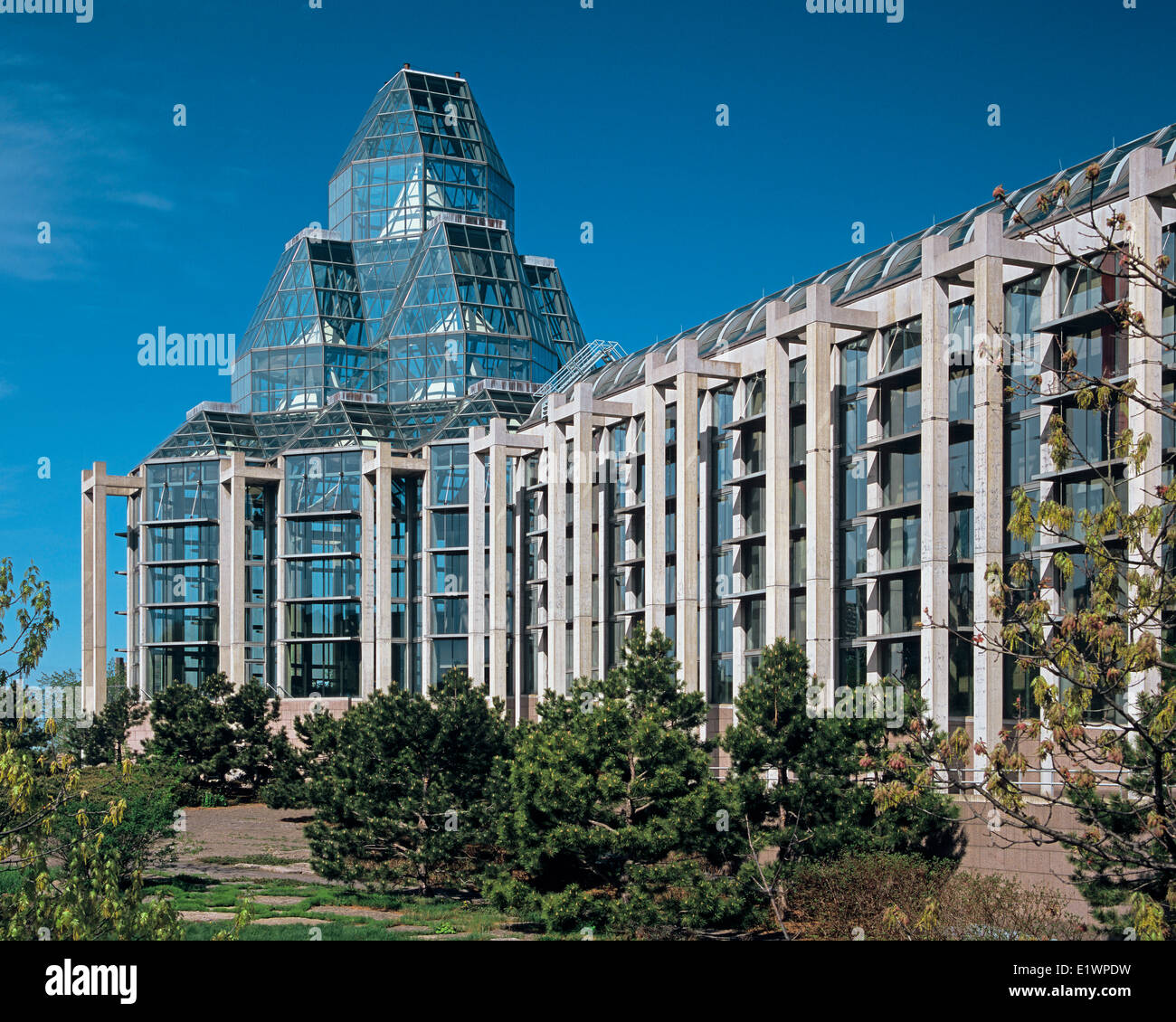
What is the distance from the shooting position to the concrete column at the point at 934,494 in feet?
133

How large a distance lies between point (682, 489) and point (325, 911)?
79.7ft

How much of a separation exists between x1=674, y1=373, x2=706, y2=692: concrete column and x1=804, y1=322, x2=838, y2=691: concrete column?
8.43 m

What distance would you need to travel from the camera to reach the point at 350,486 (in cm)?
8469

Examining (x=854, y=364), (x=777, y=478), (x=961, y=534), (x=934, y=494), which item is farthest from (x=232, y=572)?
(x=934, y=494)

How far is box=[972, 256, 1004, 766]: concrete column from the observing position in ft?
126

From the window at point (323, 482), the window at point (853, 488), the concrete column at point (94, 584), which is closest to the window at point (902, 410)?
the window at point (853, 488)

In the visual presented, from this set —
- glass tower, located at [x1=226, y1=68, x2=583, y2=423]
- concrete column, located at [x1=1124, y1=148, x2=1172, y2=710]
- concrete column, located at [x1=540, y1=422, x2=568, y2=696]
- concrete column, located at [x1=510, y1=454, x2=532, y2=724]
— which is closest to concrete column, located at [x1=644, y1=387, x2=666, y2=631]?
concrete column, located at [x1=540, y1=422, x2=568, y2=696]

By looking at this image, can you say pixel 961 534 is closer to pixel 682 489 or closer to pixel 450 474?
pixel 682 489

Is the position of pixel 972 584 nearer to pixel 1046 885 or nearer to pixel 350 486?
pixel 1046 885

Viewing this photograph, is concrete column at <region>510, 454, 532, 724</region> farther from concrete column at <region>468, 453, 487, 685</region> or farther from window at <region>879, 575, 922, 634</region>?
window at <region>879, 575, 922, 634</region>

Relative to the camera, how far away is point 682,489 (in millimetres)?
55406

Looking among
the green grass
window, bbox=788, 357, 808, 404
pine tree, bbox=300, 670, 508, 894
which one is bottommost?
the green grass
